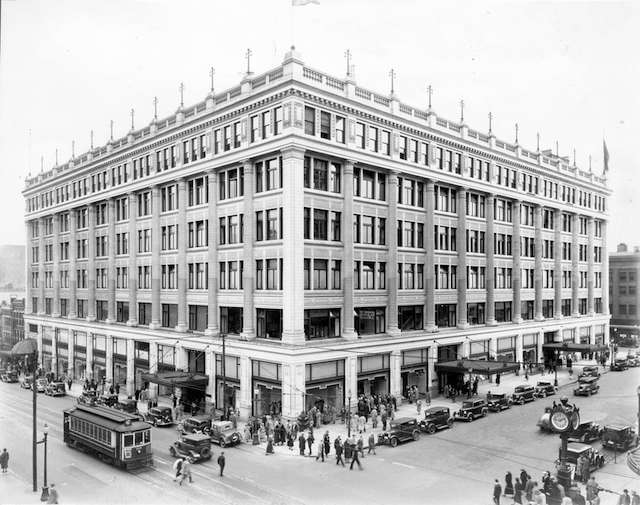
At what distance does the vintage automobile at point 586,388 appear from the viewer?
49156mm

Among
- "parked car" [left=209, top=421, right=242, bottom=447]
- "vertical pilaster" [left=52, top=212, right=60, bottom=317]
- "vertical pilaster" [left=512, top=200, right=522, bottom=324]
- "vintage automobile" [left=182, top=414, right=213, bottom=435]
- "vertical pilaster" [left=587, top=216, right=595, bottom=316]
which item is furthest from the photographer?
"vertical pilaster" [left=587, top=216, right=595, bottom=316]

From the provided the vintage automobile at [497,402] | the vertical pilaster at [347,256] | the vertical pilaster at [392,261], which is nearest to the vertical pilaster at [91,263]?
the vertical pilaster at [347,256]

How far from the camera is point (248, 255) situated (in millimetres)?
43781

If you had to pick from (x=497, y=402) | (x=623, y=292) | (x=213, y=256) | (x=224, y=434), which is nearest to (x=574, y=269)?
(x=623, y=292)

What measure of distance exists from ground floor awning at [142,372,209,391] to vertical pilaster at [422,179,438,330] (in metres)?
20.2

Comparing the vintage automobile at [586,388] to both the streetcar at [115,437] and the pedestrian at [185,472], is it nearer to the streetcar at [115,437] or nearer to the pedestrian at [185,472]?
the pedestrian at [185,472]

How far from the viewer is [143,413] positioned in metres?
45.5

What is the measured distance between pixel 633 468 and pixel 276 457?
18.1m

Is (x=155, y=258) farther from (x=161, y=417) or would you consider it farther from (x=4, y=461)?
(x=4, y=461)

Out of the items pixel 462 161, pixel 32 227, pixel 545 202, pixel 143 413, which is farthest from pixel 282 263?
pixel 32 227

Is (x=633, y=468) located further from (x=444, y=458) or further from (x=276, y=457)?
(x=276, y=457)

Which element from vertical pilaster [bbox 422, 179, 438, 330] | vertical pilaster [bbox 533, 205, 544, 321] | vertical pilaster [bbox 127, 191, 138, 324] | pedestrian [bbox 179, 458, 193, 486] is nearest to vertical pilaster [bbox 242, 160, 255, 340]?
pedestrian [bbox 179, 458, 193, 486]

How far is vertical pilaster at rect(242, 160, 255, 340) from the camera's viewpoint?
4359 centimetres

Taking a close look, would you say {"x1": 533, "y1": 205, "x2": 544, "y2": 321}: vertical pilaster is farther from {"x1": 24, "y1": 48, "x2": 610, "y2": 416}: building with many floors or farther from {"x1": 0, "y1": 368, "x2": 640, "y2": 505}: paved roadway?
{"x1": 0, "y1": 368, "x2": 640, "y2": 505}: paved roadway
